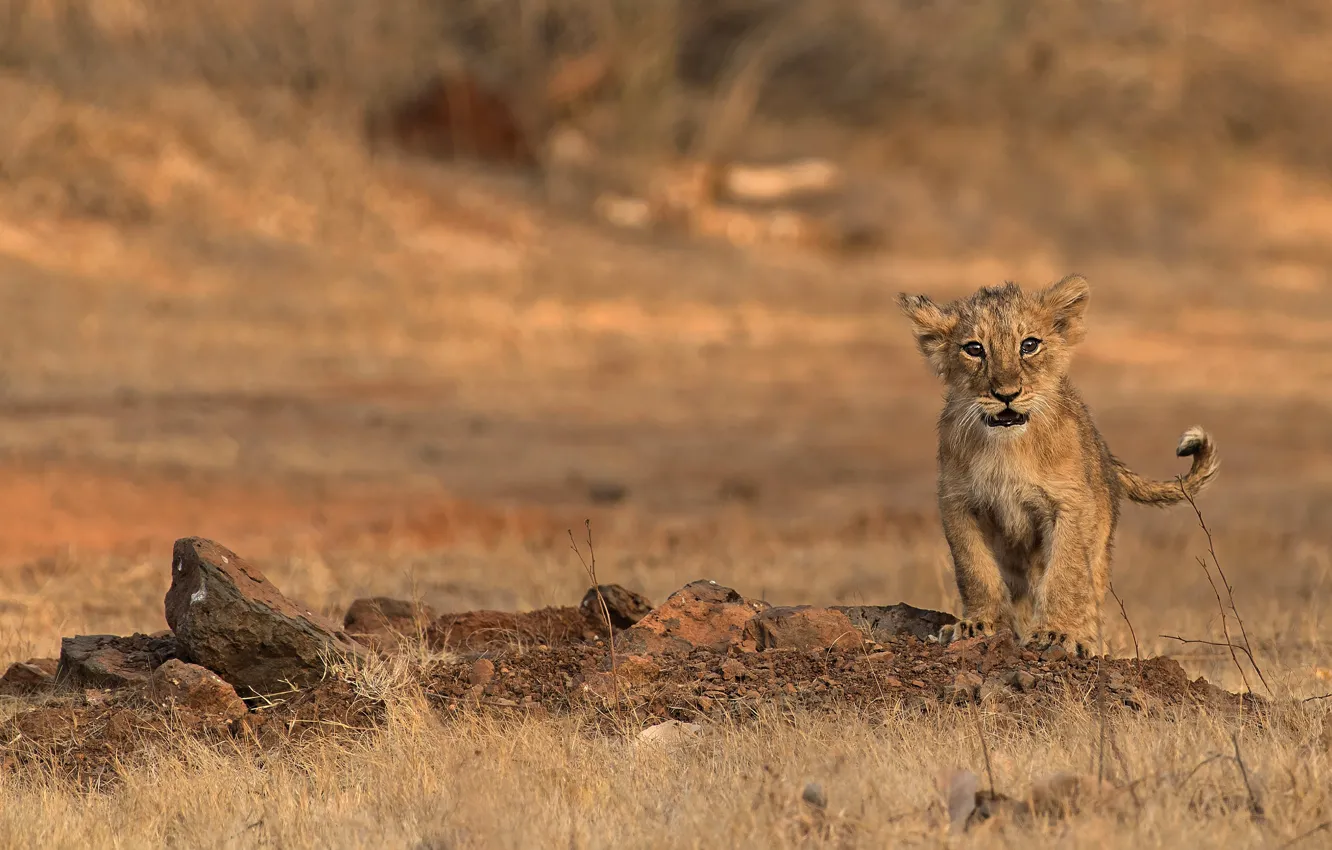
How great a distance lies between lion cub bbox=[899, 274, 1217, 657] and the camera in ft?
24.1

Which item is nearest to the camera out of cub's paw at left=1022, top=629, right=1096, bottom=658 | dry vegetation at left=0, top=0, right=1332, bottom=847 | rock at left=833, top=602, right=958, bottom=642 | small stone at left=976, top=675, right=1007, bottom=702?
dry vegetation at left=0, top=0, right=1332, bottom=847

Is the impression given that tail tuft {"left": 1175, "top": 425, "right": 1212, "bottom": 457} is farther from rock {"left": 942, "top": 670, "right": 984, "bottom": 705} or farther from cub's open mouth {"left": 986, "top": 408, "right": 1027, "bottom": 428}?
rock {"left": 942, "top": 670, "right": 984, "bottom": 705}

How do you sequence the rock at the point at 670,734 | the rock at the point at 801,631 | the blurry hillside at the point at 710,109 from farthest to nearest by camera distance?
the blurry hillside at the point at 710,109 → the rock at the point at 801,631 → the rock at the point at 670,734

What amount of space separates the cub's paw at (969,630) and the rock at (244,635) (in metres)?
2.47

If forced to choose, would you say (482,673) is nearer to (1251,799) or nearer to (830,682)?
(830,682)

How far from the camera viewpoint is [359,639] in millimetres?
8398

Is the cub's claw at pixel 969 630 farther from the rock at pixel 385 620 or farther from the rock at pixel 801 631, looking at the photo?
the rock at pixel 385 620

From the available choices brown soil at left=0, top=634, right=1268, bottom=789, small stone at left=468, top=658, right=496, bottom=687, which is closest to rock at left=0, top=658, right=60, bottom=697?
brown soil at left=0, top=634, right=1268, bottom=789

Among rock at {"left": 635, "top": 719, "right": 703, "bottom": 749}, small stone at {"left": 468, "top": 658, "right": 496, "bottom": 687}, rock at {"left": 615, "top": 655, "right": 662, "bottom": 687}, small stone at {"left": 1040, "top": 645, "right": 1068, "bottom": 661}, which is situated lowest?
rock at {"left": 635, "top": 719, "right": 703, "bottom": 749}

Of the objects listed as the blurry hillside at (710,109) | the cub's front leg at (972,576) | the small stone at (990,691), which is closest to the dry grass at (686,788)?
the small stone at (990,691)

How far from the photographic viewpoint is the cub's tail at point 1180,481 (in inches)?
321

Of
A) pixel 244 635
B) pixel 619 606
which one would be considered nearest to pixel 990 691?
pixel 619 606

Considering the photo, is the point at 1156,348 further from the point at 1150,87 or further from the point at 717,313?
the point at 1150,87

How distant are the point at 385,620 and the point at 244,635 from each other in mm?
1517
